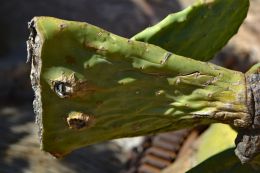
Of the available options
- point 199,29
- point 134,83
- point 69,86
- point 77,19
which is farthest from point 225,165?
point 77,19

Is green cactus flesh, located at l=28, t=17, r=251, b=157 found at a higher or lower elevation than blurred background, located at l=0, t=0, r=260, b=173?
lower

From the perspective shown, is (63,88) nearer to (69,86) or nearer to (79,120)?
(69,86)

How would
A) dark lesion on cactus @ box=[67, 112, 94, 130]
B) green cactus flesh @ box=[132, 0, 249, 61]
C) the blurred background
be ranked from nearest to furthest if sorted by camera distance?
dark lesion on cactus @ box=[67, 112, 94, 130] < green cactus flesh @ box=[132, 0, 249, 61] < the blurred background

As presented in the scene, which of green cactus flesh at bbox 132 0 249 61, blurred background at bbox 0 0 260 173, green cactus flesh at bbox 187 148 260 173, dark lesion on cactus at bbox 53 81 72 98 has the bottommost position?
green cactus flesh at bbox 187 148 260 173

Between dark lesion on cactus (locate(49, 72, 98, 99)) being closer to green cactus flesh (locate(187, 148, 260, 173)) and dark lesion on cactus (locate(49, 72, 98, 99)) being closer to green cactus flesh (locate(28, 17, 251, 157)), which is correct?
green cactus flesh (locate(28, 17, 251, 157))

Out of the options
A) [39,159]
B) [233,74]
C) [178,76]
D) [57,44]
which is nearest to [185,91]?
[178,76]

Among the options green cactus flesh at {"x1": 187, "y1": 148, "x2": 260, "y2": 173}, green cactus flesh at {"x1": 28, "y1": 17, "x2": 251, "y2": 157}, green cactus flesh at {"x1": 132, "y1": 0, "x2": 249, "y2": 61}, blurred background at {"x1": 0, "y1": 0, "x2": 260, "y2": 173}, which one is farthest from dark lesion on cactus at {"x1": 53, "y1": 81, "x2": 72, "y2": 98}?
blurred background at {"x1": 0, "y1": 0, "x2": 260, "y2": 173}

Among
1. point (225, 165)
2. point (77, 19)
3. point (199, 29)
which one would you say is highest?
point (77, 19)
